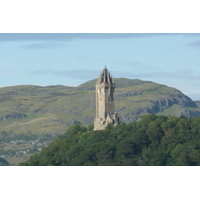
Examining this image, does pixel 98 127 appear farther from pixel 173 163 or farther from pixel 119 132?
pixel 173 163

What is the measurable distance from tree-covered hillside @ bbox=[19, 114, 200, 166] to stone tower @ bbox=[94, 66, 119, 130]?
2.48 meters

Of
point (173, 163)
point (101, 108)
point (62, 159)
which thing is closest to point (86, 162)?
point (62, 159)

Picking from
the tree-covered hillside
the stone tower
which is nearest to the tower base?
the stone tower

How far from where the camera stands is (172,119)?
14362cm

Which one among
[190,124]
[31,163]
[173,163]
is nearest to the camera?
[173,163]

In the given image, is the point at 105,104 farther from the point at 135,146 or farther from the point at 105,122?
the point at 135,146

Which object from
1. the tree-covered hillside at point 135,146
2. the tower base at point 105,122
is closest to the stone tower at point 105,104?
the tower base at point 105,122

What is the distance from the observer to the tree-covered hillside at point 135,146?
124 meters

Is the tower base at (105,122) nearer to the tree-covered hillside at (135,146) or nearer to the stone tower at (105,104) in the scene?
the stone tower at (105,104)

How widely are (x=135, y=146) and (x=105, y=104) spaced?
58.8 ft

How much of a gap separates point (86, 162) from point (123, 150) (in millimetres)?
8667

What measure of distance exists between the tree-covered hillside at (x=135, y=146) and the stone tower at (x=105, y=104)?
2476 mm

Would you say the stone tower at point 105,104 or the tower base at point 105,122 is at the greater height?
the stone tower at point 105,104

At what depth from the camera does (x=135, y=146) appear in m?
132
